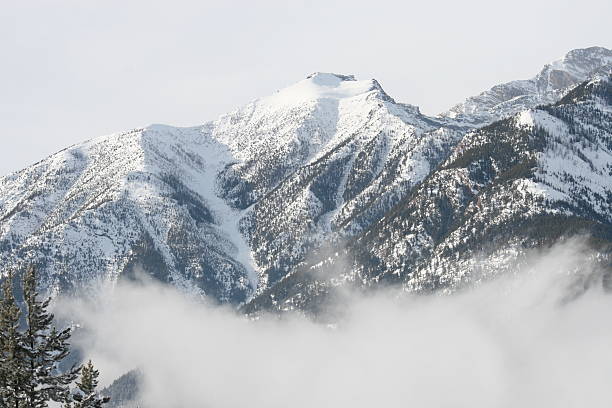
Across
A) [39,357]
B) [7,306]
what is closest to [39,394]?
[39,357]

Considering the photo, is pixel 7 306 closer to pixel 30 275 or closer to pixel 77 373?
pixel 30 275

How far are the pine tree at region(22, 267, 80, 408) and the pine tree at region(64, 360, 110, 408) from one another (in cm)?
109

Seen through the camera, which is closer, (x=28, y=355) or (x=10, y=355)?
(x=10, y=355)

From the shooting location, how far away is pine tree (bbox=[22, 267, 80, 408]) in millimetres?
45688

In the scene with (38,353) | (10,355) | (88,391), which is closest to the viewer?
(10,355)

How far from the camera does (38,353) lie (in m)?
46.2

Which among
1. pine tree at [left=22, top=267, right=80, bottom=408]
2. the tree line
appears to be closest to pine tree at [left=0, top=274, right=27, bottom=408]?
the tree line

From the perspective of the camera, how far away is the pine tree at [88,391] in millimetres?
47406

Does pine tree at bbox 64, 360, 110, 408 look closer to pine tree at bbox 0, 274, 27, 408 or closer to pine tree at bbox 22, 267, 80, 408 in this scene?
pine tree at bbox 22, 267, 80, 408

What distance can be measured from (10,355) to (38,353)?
1381mm

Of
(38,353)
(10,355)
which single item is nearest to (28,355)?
(38,353)

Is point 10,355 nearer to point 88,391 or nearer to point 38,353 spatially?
point 38,353

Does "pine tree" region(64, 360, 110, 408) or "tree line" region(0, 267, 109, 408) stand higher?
"tree line" region(0, 267, 109, 408)

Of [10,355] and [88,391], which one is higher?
[10,355]
